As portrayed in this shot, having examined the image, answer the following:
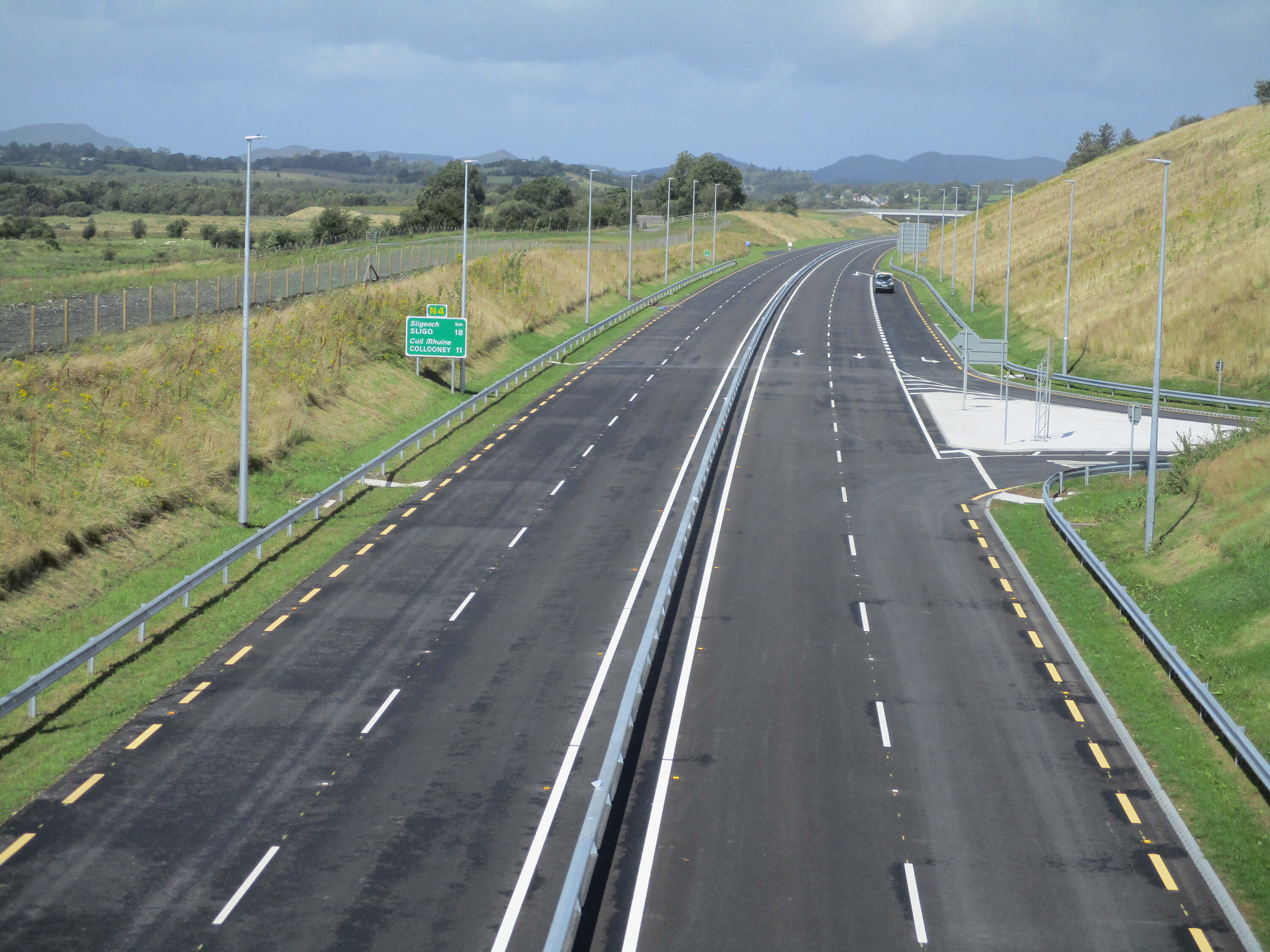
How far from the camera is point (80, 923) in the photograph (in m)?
13.4

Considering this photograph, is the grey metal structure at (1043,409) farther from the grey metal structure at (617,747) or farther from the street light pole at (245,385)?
the street light pole at (245,385)

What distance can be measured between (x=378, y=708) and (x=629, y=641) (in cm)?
523

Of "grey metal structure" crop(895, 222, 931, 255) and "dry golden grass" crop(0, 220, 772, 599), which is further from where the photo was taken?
"grey metal structure" crop(895, 222, 931, 255)

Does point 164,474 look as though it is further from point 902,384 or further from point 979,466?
point 902,384

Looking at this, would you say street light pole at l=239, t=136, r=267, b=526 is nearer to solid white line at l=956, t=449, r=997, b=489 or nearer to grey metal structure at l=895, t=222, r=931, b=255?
solid white line at l=956, t=449, r=997, b=489

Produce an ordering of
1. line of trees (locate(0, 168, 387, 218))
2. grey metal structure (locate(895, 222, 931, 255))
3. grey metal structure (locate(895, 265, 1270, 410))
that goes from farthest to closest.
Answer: line of trees (locate(0, 168, 387, 218)) < grey metal structure (locate(895, 222, 931, 255)) < grey metal structure (locate(895, 265, 1270, 410))

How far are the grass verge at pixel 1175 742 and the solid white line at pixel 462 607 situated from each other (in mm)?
12211

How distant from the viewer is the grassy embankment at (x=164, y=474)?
21234 millimetres

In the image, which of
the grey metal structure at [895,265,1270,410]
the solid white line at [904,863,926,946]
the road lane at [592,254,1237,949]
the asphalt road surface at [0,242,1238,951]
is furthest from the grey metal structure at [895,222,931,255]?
the solid white line at [904,863,926,946]

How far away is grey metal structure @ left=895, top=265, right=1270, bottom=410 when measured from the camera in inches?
1980

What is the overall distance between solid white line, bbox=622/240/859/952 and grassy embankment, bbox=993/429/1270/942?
7.07 meters

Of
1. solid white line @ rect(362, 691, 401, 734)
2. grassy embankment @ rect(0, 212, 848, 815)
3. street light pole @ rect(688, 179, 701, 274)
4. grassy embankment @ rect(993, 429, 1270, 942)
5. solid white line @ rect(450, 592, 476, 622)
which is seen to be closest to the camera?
grassy embankment @ rect(993, 429, 1270, 942)

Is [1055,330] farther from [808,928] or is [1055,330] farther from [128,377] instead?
[808,928]

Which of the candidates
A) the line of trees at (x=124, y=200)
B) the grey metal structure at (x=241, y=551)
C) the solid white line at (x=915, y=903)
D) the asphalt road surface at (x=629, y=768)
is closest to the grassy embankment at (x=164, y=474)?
the grey metal structure at (x=241, y=551)
